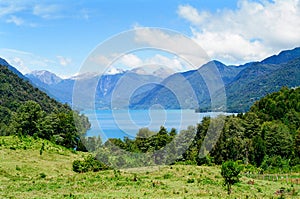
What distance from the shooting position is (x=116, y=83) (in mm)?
23344

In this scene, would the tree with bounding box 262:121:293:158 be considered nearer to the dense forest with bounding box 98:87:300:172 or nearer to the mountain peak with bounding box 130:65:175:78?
the dense forest with bounding box 98:87:300:172

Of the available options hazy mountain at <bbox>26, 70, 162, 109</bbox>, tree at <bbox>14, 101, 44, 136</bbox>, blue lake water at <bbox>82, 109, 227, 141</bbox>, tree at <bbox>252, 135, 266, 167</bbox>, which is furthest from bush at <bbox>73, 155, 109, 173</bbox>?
tree at <bbox>252, 135, 266, 167</bbox>

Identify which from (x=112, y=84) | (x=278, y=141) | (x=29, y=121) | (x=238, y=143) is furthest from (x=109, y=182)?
(x=278, y=141)

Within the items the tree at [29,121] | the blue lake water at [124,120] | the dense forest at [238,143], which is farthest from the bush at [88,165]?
the tree at [29,121]

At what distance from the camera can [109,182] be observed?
26375 millimetres

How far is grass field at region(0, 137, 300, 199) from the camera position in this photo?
21734 mm

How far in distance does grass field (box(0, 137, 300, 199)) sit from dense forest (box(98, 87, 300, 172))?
5.62 m

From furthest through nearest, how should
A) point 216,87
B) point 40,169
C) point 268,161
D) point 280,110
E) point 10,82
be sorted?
1. point 10,82
2. point 280,110
3. point 268,161
4. point 40,169
5. point 216,87

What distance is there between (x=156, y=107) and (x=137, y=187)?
715 centimetres

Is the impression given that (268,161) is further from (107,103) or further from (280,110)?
(107,103)

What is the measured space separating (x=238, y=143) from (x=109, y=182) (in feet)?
120

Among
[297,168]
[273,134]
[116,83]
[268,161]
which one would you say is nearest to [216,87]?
[116,83]

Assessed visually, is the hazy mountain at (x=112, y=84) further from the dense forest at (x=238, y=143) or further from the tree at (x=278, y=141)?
the tree at (x=278, y=141)

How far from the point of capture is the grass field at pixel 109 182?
71.3 feet
